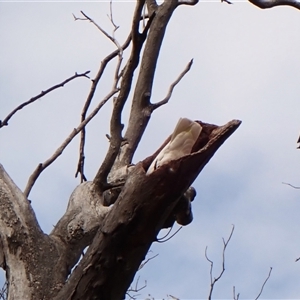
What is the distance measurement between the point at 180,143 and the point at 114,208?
21cm

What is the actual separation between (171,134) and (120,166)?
0.81m

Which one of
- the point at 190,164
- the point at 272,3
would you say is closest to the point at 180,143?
the point at 190,164

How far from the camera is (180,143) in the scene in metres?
1.05

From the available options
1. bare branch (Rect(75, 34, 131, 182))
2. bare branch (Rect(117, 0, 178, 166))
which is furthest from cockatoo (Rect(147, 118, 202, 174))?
bare branch (Rect(75, 34, 131, 182))

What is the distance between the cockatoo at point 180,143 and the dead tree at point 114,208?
0.02 m

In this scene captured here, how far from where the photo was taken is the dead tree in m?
0.99

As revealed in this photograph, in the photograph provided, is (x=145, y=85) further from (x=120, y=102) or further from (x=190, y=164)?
(x=190, y=164)

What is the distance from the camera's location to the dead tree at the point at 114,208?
99 centimetres

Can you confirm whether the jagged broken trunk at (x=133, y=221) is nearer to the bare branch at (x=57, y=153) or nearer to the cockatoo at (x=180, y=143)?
the cockatoo at (x=180, y=143)

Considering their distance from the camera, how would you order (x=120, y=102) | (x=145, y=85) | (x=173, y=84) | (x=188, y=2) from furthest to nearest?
(x=173, y=84)
(x=188, y=2)
(x=145, y=85)
(x=120, y=102)

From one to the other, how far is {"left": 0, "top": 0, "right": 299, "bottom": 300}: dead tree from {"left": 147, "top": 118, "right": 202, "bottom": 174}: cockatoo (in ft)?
0.05

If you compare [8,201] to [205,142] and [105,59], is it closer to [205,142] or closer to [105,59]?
[205,142]

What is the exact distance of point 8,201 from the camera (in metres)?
1.49

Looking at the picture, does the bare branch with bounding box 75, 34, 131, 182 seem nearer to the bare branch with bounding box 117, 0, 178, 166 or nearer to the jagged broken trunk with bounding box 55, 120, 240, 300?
the bare branch with bounding box 117, 0, 178, 166
